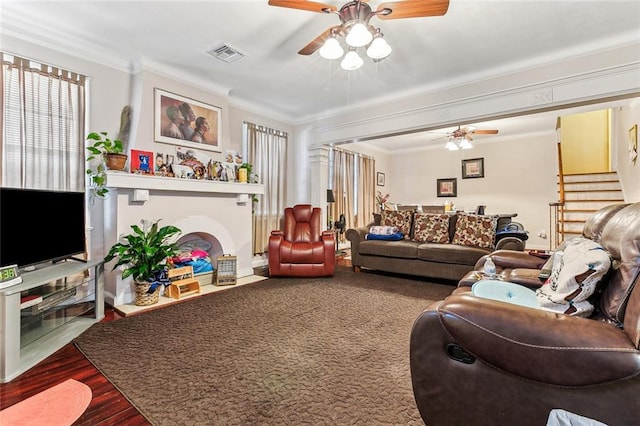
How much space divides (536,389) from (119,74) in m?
4.24

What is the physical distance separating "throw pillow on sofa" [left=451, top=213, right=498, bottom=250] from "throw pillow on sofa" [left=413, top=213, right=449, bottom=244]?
0.16 meters

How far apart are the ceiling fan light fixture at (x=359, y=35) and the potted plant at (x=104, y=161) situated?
2.37 metres

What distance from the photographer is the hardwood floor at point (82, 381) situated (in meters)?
1.37

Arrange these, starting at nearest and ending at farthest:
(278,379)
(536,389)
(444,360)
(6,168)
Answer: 1. (536,389)
2. (444,360)
3. (278,379)
4. (6,168)

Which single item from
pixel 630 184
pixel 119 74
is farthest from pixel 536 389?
pixel 630 184

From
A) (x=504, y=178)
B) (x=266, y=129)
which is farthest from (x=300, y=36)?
(x=504, y=178)

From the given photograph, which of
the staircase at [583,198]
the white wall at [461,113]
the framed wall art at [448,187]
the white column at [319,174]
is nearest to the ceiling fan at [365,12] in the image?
the white wall at [461,113]

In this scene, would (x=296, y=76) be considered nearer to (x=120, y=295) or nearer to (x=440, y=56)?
(x=440, y=56)

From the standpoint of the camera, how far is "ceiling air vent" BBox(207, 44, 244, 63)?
299 cm

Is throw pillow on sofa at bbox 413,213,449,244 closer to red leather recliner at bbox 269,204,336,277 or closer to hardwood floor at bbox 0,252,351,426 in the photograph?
red leather recliner at bbox 269,204,336,277

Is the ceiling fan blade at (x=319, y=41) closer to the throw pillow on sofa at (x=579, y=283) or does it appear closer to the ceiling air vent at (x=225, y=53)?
the ceiling air vent at (x=225, y=53)

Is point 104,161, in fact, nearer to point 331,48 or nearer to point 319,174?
point 331,48

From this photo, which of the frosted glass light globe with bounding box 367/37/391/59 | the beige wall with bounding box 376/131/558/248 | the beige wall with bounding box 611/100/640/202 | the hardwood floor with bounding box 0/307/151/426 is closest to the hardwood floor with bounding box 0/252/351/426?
the hardwood floor with bounding box 0/307/151/426

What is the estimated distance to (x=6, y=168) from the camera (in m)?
2.48
